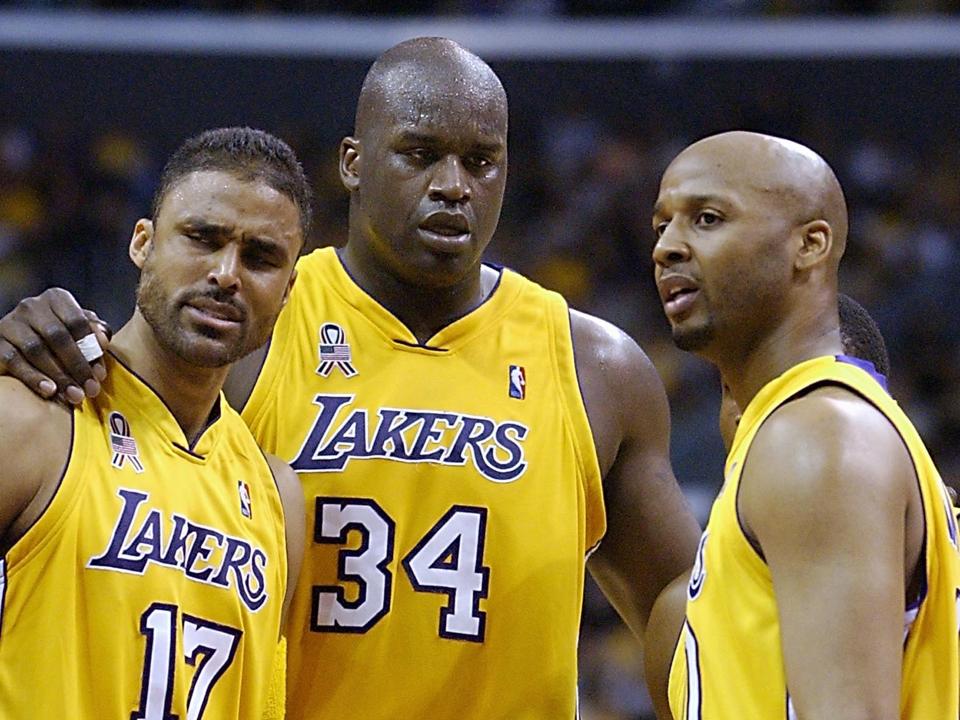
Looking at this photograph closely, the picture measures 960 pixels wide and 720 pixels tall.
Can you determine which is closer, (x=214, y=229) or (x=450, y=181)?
(x=214, y=229)

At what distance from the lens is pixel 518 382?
3840 millimetres

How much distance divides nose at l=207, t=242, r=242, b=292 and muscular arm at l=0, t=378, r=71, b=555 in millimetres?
446

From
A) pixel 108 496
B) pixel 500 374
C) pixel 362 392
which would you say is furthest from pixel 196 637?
pixel 500 374

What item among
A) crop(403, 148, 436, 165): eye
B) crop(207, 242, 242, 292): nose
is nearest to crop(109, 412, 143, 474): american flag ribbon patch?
crop(207, 242, 242, 292): nose

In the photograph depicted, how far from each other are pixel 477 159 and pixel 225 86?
9963 mm

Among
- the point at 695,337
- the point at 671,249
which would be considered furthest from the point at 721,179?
the point at 695,337

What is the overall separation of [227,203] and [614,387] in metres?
1.12

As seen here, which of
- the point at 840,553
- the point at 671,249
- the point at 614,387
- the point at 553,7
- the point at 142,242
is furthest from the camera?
the point at 553,7

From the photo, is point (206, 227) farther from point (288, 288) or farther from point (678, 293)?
point (678, 293)

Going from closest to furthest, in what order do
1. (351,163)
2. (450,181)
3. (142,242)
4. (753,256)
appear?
(753,256)
(142,242)
(450,181)
(351,163)

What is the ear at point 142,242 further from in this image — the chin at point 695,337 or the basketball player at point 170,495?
the chin at point 695,337

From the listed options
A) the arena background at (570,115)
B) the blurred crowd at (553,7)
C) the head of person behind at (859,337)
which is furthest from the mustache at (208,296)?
the blurred crowd at (553,7)

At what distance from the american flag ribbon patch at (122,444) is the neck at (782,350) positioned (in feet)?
4.19

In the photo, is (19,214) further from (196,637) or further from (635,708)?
(196,637)
